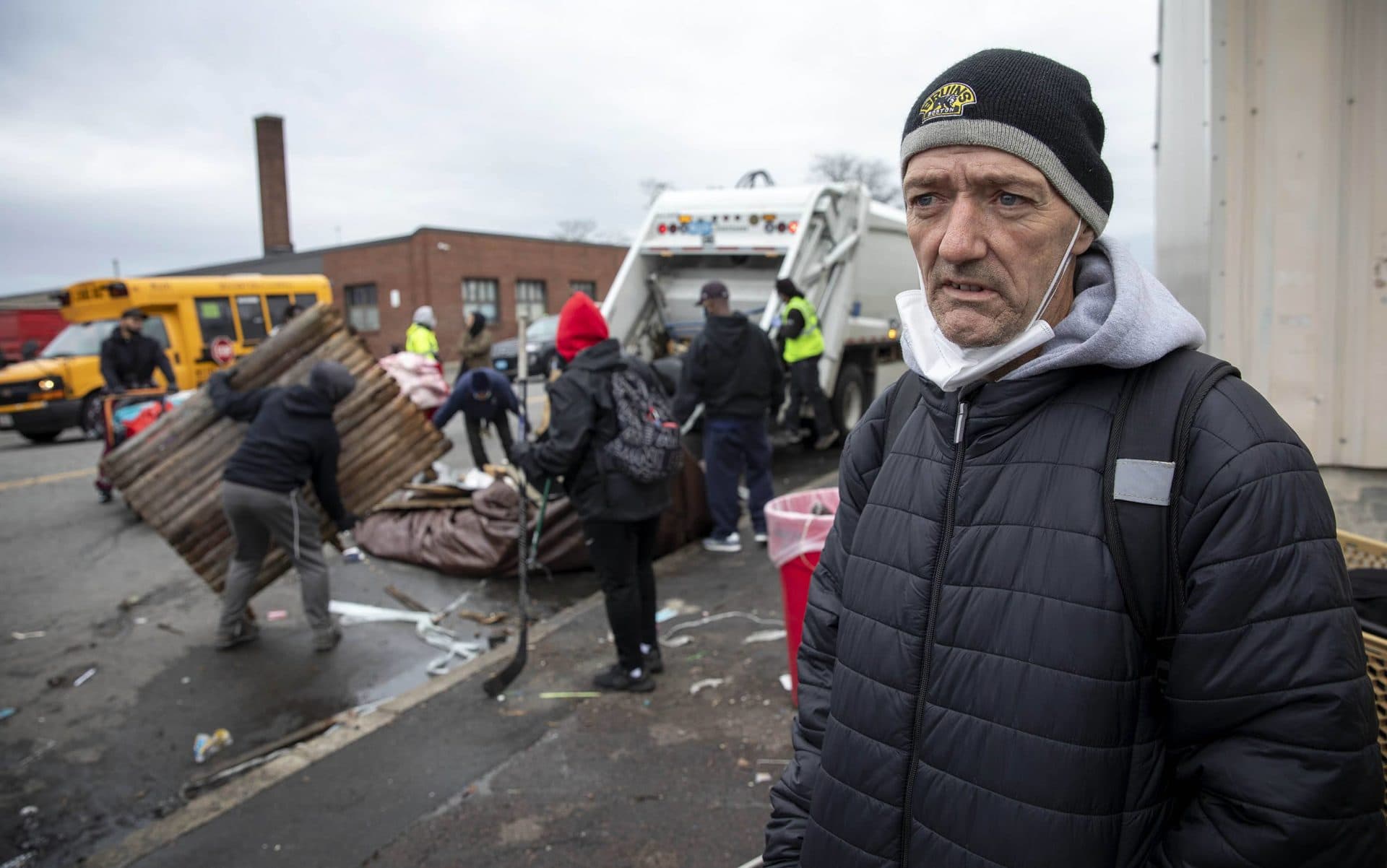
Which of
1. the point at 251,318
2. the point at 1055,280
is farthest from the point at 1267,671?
the point at 251,318

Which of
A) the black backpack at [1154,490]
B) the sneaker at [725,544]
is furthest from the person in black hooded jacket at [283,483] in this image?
the black backpack at [1154,490]

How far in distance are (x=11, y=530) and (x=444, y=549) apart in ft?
15.4

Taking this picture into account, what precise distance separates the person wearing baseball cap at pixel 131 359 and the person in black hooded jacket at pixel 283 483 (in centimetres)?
654

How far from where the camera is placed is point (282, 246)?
38.8 meters

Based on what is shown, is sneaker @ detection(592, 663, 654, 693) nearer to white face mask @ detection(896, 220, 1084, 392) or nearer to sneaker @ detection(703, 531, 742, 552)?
sneaker @ detection(703, 531, 742, 552)

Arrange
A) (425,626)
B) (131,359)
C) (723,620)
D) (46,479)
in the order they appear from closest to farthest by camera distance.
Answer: (723,620) → (425,626) → (46,479) → (131,359)

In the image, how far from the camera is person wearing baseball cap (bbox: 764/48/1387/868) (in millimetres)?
1099

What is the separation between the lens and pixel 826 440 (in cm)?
1027

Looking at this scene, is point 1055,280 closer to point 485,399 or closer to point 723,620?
point 723,620

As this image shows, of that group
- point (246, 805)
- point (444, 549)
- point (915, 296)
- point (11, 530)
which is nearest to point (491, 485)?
point (444, 549)

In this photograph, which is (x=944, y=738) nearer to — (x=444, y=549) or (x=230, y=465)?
(x=230, y=465)

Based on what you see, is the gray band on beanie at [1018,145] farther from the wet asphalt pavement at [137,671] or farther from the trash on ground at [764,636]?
the wet asphalt pavement at [137,671]

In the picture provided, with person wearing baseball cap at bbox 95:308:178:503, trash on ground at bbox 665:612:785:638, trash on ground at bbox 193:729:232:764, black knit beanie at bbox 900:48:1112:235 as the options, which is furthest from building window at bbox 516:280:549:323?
black knit beanie at bbox 900:48:1112:235

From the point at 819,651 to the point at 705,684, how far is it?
2844mm
